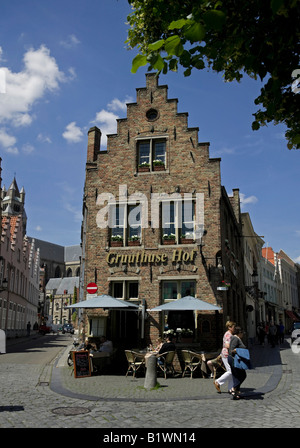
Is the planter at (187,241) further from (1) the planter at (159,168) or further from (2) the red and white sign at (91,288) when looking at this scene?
(2) the red and white sign at (91,288)

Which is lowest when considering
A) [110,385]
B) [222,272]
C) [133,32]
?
[110,385]

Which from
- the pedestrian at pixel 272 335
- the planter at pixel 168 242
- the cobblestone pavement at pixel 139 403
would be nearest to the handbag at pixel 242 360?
the cobblestone pavement at pixel 139 403

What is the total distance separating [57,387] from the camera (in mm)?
11086

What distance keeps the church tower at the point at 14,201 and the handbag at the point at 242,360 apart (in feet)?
359

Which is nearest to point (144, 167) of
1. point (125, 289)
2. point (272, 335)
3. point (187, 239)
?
point (187, 239)

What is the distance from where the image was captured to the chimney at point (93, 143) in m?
19.3

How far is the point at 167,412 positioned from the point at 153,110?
44.6 feet

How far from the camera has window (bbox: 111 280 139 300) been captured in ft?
55.7

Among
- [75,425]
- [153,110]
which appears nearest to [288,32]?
[75,425]

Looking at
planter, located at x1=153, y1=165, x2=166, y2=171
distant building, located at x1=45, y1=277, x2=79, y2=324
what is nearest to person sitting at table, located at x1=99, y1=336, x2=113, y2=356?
planter, located at x1=153, y1=165, x2=166, y2=171

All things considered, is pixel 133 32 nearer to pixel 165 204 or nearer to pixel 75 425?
pixel 75 425

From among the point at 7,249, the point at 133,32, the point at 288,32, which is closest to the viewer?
the point at 288,32

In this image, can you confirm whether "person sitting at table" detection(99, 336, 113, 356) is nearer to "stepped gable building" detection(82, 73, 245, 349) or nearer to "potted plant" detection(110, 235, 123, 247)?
"stepped gable building" detection(82, 73, 245, 349)

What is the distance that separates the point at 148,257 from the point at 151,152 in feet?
15.3
